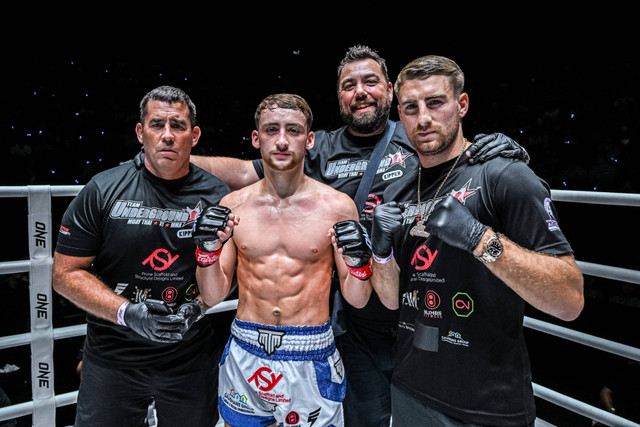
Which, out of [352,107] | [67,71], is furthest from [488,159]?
[67,71]

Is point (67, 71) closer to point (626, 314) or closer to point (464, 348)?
point (464, 348)

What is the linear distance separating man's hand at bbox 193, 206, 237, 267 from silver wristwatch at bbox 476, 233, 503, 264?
2.87ft

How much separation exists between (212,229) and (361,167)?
842 millimetres

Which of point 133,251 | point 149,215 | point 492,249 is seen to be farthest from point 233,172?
point 492,249

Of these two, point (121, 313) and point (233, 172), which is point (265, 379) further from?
point (233, 172)

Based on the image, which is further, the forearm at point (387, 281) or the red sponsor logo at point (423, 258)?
the forearm at point (387, 281)

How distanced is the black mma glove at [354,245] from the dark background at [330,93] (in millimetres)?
3487

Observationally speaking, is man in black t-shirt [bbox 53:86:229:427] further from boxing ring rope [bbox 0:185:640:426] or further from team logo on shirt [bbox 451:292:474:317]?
team logo on shirt [bbox 451:292:474:317]

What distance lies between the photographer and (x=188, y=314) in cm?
178

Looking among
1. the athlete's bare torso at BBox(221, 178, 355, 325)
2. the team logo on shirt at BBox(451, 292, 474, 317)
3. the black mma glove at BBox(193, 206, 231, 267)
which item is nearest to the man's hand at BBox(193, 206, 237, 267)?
the black mma glove at BBox(193, 206, 231, 267)

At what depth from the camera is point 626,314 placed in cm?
497

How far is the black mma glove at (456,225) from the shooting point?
1281 millimetres

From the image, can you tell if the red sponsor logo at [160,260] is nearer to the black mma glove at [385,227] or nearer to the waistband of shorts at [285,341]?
the waistband of shorts at [285,341]

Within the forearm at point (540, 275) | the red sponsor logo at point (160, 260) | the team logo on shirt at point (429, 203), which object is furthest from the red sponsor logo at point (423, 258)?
the red sponsor logo at point (160, 260)
